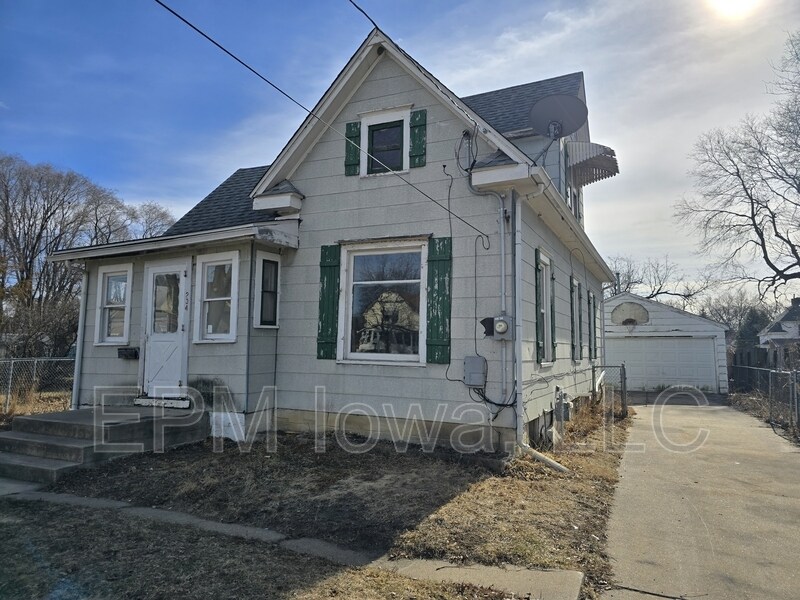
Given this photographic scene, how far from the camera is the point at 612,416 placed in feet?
43.1

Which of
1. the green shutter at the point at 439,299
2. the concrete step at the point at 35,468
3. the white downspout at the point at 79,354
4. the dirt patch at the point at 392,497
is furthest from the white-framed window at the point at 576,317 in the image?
the white downspout at the point at 79,354

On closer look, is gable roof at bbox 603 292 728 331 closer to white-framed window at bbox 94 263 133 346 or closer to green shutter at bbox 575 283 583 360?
green shutter at bbox 575 283 583 360

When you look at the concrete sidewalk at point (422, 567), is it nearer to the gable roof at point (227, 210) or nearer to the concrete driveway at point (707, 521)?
the concrete driveway at point (707, 521)

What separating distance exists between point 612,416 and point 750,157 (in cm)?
1806

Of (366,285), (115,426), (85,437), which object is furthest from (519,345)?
(85,437)

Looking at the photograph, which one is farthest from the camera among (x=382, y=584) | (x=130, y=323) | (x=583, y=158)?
(x=583, y=158)

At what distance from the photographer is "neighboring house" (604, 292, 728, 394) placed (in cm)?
2012

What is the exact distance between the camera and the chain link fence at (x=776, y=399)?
11.3m

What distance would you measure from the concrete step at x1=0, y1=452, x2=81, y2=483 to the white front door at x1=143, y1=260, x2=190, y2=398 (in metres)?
2.09

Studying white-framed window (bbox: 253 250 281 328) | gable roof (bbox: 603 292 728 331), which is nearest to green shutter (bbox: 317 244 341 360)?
white-framed window (bbox: 253 250 281 328)

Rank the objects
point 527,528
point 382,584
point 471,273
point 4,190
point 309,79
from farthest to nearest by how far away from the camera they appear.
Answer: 1. point 4,190
2. point 471,273
3. point 309,79
4. point 527,528
5. point 382,584

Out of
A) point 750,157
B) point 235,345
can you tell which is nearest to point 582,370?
point 235,345

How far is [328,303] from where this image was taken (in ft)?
26.8

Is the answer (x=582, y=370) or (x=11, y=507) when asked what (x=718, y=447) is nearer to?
(x=582, y=370)
